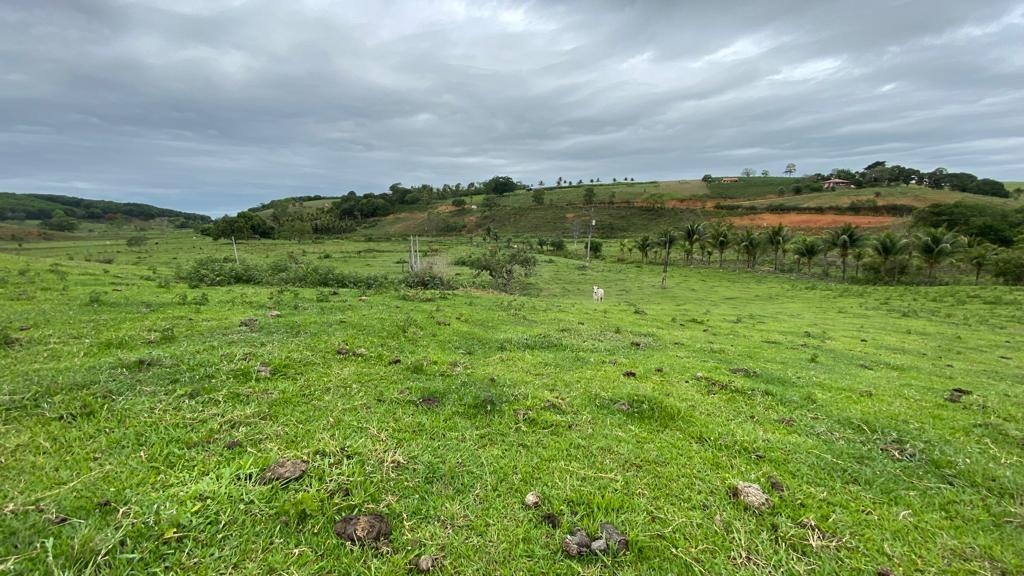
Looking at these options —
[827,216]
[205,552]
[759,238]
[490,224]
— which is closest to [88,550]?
[205,552]

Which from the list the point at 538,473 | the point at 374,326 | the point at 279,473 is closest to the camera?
the point at 279,473

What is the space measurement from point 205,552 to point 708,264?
53.9m

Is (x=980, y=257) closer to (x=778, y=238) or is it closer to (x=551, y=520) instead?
(x=778, y=238)

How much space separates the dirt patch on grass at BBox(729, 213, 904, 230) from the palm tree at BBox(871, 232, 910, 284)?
34206 millimetres

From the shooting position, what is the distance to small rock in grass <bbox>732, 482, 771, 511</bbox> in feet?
10.7

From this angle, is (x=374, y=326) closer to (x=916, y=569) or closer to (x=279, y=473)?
(x=279, y=473)

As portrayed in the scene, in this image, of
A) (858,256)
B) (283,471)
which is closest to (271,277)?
(283,471)

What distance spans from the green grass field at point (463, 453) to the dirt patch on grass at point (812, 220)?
7366cm

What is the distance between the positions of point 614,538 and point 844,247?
46740mm

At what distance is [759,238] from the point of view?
4541cm

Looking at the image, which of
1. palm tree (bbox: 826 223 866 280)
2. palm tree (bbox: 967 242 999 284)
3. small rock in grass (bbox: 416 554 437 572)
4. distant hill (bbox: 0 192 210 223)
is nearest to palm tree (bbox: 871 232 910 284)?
palm tree (bbox: 826 223 866 280)

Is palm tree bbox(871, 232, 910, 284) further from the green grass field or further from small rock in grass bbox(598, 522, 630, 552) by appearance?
small rock in grass bbox(598, 522, 630, 552)

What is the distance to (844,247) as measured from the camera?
127ft

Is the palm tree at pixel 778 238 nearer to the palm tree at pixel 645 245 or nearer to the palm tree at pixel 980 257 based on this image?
the palm tree at pixel 645 245
